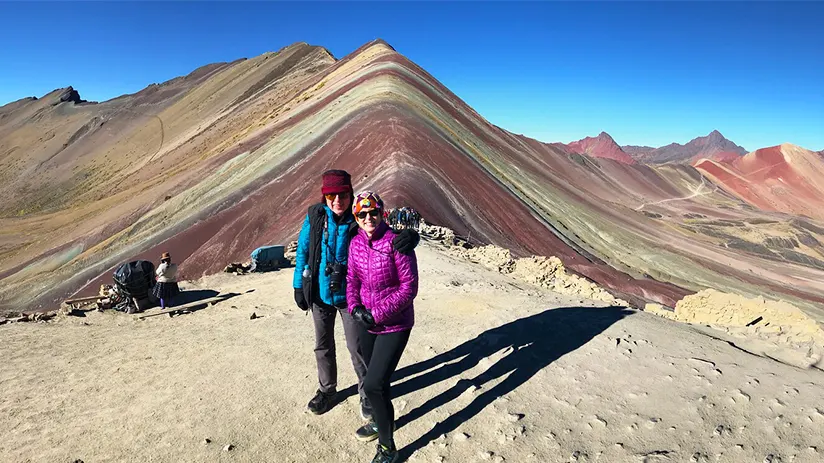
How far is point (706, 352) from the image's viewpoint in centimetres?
482

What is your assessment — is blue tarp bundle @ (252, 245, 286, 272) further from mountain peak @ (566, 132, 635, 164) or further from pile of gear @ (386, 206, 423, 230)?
mountain peak @ (566, 132, 635, 164)

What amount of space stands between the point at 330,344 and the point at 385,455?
998 mm

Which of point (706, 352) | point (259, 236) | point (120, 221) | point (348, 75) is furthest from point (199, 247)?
point (348, 75)

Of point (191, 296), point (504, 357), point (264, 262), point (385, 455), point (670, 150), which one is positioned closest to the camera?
point (385, 455)

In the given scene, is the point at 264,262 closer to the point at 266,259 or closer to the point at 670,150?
the point at 266,259

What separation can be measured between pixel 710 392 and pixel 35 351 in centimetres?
745

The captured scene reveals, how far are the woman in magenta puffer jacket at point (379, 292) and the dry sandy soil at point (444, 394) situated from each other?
90 cm

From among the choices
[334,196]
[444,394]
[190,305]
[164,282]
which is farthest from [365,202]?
[164,282]

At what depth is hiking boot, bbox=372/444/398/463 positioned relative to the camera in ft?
10.4

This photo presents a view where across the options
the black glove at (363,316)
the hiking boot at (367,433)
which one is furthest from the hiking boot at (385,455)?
the black glove at (363,316)

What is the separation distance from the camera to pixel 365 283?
9.82ft

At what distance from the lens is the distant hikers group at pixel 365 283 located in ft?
9.43

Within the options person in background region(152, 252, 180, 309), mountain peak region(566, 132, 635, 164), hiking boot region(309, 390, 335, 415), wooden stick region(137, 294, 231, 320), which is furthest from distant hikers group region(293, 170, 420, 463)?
mountain peak region(566, 132, 635, 164)

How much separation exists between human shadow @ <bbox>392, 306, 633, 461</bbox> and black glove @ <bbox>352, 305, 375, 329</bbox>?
1.19 meters
